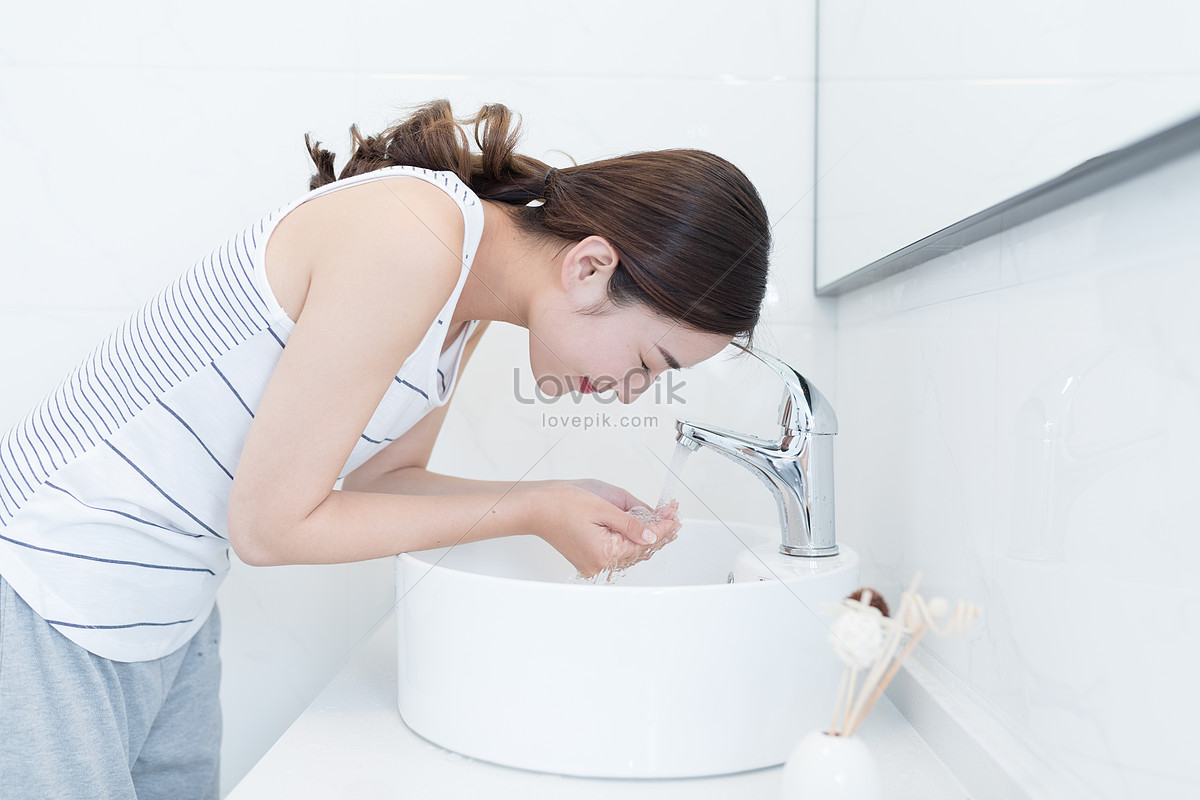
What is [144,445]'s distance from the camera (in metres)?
0.71

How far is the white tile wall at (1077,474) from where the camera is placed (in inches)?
15.9

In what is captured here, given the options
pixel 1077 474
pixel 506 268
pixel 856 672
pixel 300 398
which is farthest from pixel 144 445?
pixel 1077 474

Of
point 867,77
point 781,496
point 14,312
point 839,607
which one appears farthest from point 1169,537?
point 14,312

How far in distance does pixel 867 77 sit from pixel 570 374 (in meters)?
0.43

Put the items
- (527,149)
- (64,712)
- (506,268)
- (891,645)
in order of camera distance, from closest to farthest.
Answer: (891,645)
(64,712)
(506,268)
(527,149)

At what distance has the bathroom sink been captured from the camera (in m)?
0.58

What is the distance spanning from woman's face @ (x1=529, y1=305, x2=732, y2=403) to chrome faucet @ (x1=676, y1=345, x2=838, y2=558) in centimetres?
8

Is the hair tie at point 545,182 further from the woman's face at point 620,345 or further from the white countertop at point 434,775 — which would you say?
the white countertop at point 434,775

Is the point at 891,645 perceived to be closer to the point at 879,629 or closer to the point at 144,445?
the point at 879,629

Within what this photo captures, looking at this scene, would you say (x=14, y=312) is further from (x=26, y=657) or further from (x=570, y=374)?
(x=570, y=374)

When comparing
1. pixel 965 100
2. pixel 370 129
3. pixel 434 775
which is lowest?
pixel 434 775

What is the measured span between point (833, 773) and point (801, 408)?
36 centimetres

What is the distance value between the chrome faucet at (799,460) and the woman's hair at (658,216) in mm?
84

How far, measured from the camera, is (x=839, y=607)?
0.43 m
